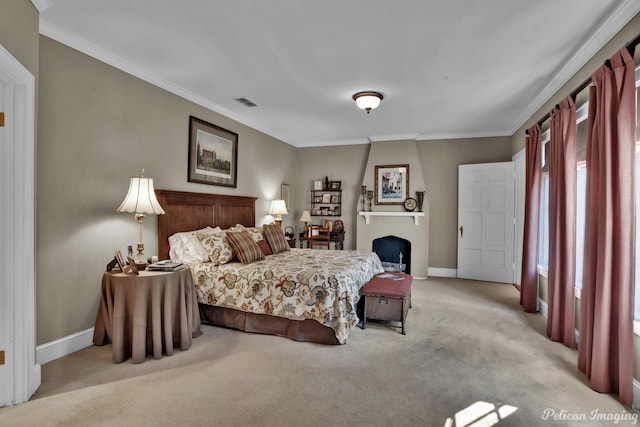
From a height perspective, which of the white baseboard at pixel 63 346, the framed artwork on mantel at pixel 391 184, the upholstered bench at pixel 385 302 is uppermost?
the framed artwork on mantel at pixel 391 184

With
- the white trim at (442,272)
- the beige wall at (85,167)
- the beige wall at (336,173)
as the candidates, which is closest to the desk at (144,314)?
the beige wall at (85,167)

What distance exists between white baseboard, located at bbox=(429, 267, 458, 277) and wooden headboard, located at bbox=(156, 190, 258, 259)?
3.57 meters

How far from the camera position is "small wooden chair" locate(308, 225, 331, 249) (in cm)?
630

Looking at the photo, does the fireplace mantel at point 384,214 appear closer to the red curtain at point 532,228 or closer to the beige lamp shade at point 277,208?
the beige lamp shade at point 277,208

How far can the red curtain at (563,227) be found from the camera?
9.73 ft

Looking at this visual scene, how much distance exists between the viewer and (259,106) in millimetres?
4594

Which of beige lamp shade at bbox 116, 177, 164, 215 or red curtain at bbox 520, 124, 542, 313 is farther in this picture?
red curtain at bbox 520, 124, 542, 313

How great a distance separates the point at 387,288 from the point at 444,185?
355 cm

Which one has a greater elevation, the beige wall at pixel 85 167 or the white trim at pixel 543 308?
the beige wall at pixel 85 167

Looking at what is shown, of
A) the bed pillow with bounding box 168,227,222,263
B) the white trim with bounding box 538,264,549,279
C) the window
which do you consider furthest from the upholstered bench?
the window

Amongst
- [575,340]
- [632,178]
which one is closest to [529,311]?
[575,340]

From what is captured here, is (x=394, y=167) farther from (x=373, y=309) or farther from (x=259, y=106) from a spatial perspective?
(x=373, y=309)

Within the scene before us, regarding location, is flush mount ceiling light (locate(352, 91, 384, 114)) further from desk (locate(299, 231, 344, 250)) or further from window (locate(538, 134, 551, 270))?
desk (locate(299, 231, 344, 250))

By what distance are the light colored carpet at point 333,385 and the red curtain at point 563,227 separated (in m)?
0.25
